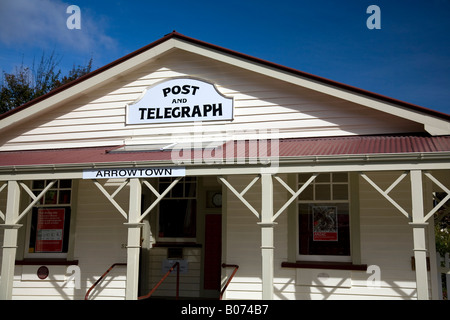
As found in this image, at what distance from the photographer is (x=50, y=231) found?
11.3m

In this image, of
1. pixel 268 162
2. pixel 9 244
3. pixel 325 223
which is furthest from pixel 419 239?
pixel 9 244

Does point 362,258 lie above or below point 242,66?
below

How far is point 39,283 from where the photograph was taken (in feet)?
35.9

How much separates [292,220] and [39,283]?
6043mm

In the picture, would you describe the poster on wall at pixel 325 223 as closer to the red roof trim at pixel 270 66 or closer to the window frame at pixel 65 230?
the red roof trim at pixel 270 66

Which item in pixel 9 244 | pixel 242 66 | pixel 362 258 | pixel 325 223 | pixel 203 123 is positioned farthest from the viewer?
pixel 203 123

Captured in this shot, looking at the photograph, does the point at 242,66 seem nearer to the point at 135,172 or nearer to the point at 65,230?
the point at 135,172

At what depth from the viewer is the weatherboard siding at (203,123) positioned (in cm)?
1011

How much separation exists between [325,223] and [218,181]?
2.46m

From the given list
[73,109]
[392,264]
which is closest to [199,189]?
[73,109]

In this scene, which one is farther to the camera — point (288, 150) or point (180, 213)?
point (180, 213)

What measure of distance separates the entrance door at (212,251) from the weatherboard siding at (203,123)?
7.01ft

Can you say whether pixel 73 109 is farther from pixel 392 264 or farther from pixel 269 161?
pixel 392 264

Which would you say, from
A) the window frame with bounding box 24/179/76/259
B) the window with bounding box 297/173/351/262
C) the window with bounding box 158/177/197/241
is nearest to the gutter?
the window frame with bounding box 24/179/76/259
